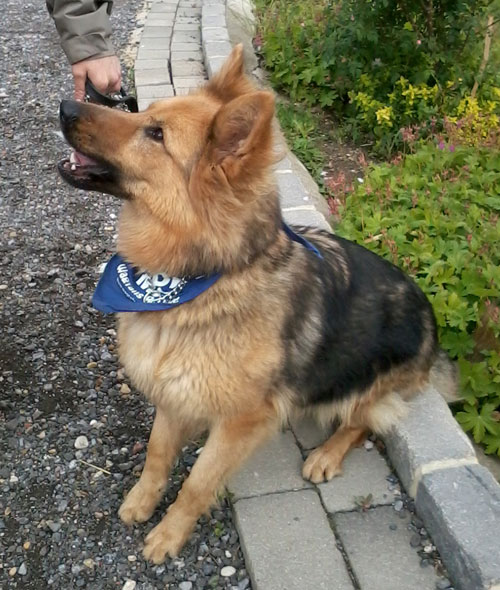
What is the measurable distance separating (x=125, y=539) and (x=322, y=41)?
4.63 meters

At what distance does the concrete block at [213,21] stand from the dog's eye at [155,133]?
5.54 m

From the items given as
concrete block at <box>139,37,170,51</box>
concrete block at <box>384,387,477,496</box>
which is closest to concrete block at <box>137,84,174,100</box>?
concrete block at <box>139,37,170,51</box>

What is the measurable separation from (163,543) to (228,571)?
11.3 inches

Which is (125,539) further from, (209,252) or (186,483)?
(209,252)

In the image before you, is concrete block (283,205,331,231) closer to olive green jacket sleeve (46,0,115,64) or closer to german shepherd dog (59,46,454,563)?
german shepherd dog (59,46,454,563)

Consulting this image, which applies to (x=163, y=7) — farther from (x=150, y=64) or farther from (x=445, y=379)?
(x=445, y=379)

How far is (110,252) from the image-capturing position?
14.3ft

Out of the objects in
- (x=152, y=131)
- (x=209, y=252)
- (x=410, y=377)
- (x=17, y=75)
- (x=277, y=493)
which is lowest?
(x=17, y=75)

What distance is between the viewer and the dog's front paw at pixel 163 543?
2543 mm

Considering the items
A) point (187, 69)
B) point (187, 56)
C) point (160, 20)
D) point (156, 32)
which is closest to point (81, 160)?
point (187, 69)

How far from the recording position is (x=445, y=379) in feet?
10.9

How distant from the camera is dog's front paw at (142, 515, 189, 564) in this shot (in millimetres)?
2543

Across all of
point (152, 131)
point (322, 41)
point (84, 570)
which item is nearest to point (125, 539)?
point (84, 570)

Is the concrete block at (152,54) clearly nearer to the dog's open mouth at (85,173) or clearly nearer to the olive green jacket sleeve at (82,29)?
the olive green jacket sleeve at (82,29)
